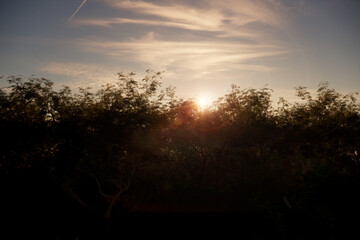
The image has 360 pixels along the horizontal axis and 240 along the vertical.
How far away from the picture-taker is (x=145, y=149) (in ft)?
56.2

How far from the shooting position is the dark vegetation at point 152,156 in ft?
55.8

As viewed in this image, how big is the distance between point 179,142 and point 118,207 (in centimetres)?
708

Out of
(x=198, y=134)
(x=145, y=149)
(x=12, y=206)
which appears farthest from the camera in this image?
(x=198, y=134)

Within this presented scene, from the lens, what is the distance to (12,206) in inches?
779

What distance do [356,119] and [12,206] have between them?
31.0 m

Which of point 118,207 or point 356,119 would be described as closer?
point 118,207

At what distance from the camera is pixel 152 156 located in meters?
Result: 18.2

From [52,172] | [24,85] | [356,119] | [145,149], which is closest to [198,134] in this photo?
[145,149]

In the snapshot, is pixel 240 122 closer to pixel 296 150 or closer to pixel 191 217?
pixel 296 150

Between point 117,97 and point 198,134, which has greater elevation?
point 117,97

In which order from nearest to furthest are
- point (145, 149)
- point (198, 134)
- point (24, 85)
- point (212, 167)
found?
point (145, 149) → point (24, 85) → point (198, 134) → point (212, 167)

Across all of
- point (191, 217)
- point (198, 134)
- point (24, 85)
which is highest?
point (24, 85)

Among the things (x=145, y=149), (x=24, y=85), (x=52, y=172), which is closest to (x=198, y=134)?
(x=145, y=149)

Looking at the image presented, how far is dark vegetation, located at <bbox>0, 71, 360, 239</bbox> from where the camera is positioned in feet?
55.8
